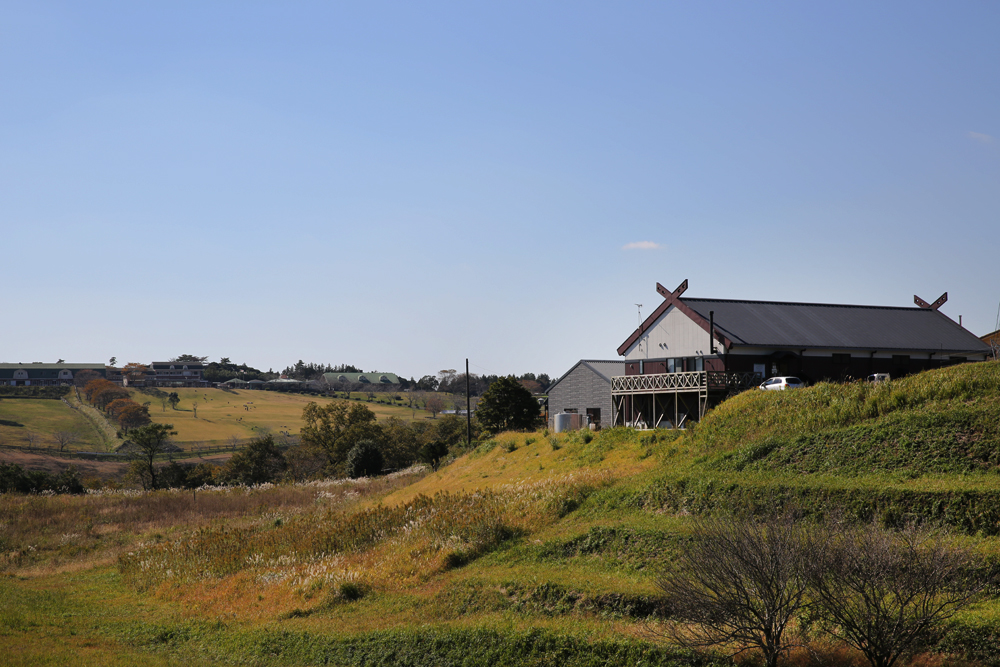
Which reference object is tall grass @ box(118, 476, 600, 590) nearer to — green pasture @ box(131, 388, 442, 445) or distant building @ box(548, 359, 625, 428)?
distant building @ box(548, 359, 625, 428)

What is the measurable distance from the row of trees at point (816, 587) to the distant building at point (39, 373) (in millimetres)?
189018

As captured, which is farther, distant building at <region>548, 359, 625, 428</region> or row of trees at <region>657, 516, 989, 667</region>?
distant building at <region>548, 359, 625, 428</region>

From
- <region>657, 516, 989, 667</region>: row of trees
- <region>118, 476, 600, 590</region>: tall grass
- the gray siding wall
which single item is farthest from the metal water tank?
<region>657, 516, 989, 667</region>: row of trees

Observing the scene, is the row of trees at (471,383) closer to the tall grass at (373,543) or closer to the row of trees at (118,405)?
the row of trees at (118,405)

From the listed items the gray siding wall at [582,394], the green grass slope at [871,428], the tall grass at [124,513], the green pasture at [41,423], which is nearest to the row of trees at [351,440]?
the gray siding wall at [582,394]

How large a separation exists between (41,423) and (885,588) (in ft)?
374

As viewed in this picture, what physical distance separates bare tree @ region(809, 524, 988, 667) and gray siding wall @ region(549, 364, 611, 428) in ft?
142

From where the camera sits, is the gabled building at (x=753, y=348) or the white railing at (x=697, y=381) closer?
the white railing at (x=697, y=381)

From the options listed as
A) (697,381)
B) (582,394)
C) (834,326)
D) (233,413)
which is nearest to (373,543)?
(697,381)

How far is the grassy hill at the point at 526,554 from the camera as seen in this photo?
15.0 metres

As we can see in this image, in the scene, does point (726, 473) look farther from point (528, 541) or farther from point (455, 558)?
point (455, 558)

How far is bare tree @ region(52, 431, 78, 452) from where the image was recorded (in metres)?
88.6

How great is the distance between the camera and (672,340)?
42844 millimetres

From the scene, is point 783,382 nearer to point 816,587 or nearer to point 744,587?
point 744,587
